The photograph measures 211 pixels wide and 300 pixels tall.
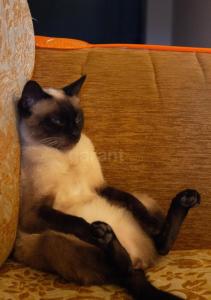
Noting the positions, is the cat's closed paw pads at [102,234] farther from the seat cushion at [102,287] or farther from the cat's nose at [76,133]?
the cat's nose at [76,133]

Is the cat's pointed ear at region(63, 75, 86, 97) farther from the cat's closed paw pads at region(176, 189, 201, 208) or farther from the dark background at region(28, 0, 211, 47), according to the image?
the dark background at region(28, 0, 211, 47)

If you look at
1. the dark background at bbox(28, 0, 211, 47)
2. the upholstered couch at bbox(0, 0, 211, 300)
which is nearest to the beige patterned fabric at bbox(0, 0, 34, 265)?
the upholstered couch at bbox(0, 0, 211, 300)

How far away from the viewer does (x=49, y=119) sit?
1.25 meters

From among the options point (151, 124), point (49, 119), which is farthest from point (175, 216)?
point (49, 119)

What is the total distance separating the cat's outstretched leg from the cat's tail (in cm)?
13

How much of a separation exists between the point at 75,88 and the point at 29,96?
0.15 m

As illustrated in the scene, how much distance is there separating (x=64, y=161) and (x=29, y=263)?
0.30 meters

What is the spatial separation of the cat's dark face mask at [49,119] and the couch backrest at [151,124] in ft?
0.35

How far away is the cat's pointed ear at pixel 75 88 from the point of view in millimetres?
1284

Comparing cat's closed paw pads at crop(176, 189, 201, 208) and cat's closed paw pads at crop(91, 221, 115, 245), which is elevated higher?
cat's closed paw pads at crop(176, 189, 201, 208)

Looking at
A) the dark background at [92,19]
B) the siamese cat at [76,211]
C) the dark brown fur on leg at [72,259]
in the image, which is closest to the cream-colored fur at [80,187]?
the siamese cat at [76,211]

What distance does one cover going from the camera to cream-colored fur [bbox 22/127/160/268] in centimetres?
115

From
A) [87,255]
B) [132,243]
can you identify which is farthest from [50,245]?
[132,243]

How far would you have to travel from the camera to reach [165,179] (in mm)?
1322
